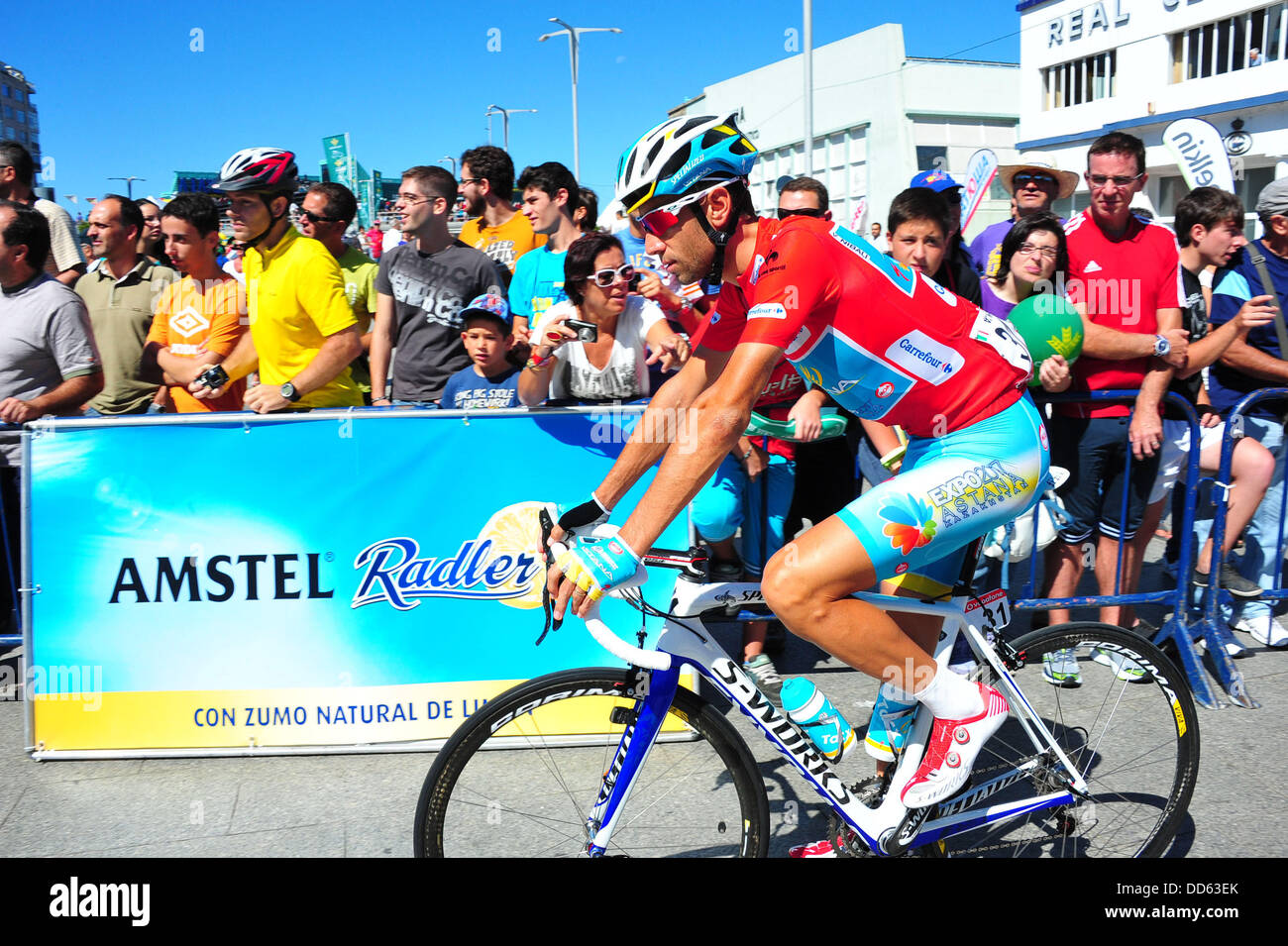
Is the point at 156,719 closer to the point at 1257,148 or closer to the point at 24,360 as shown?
the point at 24,360

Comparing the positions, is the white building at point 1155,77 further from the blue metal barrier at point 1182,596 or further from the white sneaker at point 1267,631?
the blue metal barrier at point 1182,596

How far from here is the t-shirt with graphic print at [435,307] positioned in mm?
5684

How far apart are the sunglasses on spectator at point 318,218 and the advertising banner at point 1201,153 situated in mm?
6891

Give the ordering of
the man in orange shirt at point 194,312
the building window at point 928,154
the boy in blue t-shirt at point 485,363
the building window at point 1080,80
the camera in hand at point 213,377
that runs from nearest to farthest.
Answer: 1. the boy in blue t-shirt at point 485,363
2. the camera in hand at point 213,377
3. the man in orange shirt at point 194,312
4. the building window at point 1080,80
5. the building window at point 928,154

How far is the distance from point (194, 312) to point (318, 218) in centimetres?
205

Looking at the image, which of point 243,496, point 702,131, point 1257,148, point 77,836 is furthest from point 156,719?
point 1257,148

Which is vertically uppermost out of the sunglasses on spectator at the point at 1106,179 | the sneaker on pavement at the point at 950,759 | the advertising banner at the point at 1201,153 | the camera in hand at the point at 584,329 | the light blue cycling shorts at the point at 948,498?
the advertising banner at the point at 1201,153

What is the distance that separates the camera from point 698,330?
14.2 ft

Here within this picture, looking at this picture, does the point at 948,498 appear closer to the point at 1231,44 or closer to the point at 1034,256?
the point at 1034,256

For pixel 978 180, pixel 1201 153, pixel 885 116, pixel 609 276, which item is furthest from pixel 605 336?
pixel 885 116

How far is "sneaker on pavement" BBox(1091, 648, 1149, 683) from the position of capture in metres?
3.20

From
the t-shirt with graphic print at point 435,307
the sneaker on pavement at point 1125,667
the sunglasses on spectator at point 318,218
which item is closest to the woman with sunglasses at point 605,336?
the t-shirt with graphic print at point 435,307

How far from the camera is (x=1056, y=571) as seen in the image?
509 centimetres
